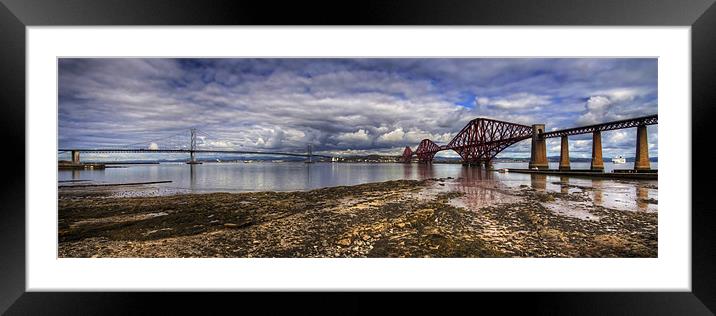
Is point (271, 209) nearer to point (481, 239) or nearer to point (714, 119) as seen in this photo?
point (481, 239)

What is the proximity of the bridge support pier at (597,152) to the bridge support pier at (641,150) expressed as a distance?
2.85ft

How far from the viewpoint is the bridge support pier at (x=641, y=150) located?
4.44 meters

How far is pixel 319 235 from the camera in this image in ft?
10.3

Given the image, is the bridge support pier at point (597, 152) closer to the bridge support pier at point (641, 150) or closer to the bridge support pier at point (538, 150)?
the bridge support pier at point (641, 150)

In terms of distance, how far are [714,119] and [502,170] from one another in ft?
35.9

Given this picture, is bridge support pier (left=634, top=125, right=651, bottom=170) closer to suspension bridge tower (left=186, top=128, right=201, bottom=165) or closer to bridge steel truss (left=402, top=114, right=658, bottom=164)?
bridge steel truss (left=402, top=114, right=658, bottom=164)

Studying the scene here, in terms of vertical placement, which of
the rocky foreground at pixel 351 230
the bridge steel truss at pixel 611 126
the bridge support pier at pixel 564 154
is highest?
the bridge steel truss at pixel 611 126

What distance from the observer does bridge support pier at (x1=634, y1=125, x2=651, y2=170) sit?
4441 mm

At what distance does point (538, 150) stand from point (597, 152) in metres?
1.27

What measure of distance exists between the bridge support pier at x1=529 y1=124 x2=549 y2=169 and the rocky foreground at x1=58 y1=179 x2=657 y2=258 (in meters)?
1.85

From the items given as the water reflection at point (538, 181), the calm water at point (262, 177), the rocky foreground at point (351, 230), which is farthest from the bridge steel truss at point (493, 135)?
the rocky foreground at point (351, 230)

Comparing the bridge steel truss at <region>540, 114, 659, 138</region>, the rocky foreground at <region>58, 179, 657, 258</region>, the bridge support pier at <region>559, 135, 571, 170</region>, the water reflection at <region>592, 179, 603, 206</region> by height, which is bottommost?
the rocky foreground at <region>58, 179, 657, 258</region>

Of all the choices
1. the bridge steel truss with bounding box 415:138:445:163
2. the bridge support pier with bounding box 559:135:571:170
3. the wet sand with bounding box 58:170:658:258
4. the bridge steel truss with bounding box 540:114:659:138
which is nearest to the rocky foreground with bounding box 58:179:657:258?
the wet sand with bounding box 58:170:658:258
